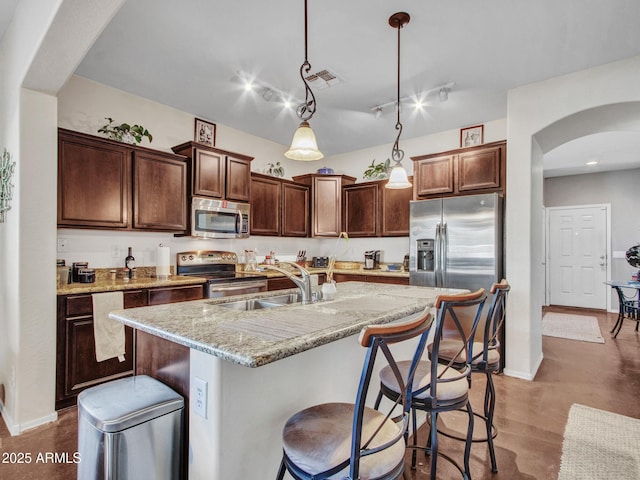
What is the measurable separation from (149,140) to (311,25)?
7.16 feet

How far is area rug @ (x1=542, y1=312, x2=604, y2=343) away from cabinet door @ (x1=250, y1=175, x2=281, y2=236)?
4.31 metres

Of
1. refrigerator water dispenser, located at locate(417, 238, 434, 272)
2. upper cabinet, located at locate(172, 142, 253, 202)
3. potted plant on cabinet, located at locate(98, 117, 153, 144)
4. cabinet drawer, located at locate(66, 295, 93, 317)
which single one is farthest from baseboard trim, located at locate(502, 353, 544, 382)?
potted plant on cabinet, located at locate(98, 117, 153, 144)

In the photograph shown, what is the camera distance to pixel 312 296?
219cm

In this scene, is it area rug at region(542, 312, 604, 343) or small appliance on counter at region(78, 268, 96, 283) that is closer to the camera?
small appliance on counter at region(78, 268, 96, 283)

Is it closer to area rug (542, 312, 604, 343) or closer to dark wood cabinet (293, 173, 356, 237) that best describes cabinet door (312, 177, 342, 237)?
dark wood cabinet (293, 173, 356, 237)

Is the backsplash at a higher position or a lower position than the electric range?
higher

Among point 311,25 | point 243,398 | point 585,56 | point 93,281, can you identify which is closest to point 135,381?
point 243,398

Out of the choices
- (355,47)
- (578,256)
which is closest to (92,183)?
(355,47)

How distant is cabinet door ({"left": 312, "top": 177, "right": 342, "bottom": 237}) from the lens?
209 inches

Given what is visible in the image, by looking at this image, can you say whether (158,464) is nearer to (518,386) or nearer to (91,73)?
(518,386)

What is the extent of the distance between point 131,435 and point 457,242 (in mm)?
3363

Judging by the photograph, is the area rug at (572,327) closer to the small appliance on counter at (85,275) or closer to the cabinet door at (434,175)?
the cabinet door at (434,175)

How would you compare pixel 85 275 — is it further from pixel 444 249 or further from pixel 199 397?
pixel 444 249

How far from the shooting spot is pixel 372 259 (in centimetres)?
520
